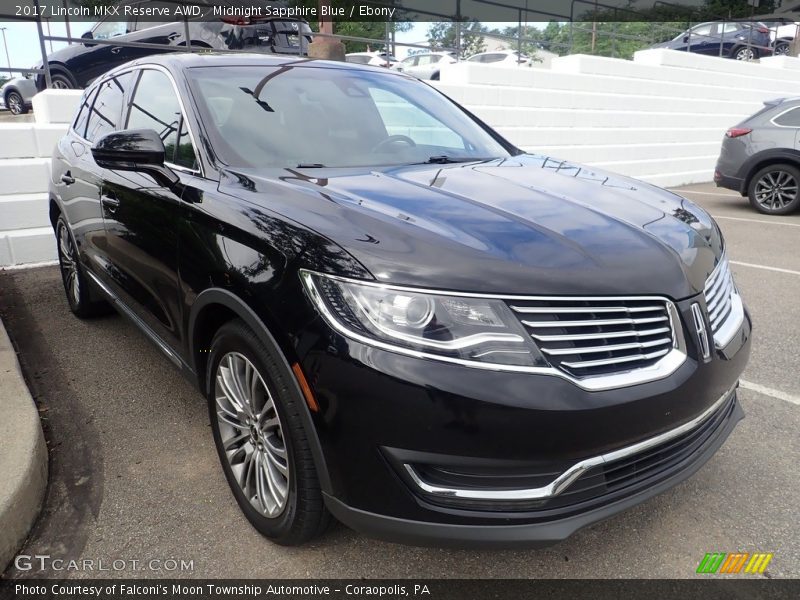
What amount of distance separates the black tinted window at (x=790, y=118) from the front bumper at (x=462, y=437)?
9.16 meters

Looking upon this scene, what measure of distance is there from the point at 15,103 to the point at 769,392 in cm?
1042

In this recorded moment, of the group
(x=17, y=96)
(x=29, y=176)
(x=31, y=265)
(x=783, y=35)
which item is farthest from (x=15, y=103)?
(x=783, y=35)

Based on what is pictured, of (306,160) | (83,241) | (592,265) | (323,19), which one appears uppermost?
(323,19)

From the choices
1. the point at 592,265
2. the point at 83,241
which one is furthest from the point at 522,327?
the point at 83,241

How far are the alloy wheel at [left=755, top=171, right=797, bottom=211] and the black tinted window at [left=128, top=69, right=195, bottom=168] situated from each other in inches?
357

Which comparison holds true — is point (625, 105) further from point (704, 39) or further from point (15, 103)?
point (15, 103)

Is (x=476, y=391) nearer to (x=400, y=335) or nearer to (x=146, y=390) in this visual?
(x=400, y=335)

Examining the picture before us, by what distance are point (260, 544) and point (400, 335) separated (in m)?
1.12

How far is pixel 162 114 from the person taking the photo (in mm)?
3025

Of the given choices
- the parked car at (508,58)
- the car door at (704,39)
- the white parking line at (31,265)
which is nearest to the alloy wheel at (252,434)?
the white parking line at (31,265)

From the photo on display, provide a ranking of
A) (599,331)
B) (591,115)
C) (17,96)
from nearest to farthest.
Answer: (599,331), (17,96), (591,115)

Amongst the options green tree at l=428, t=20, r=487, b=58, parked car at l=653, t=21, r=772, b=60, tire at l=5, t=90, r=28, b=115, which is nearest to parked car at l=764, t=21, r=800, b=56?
parked car at l=653, t=21, r=772, b=60

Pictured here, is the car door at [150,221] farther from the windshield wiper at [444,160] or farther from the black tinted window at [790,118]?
the black tinted window at [790,118]

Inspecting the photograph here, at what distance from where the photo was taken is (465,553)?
2.25 metres
